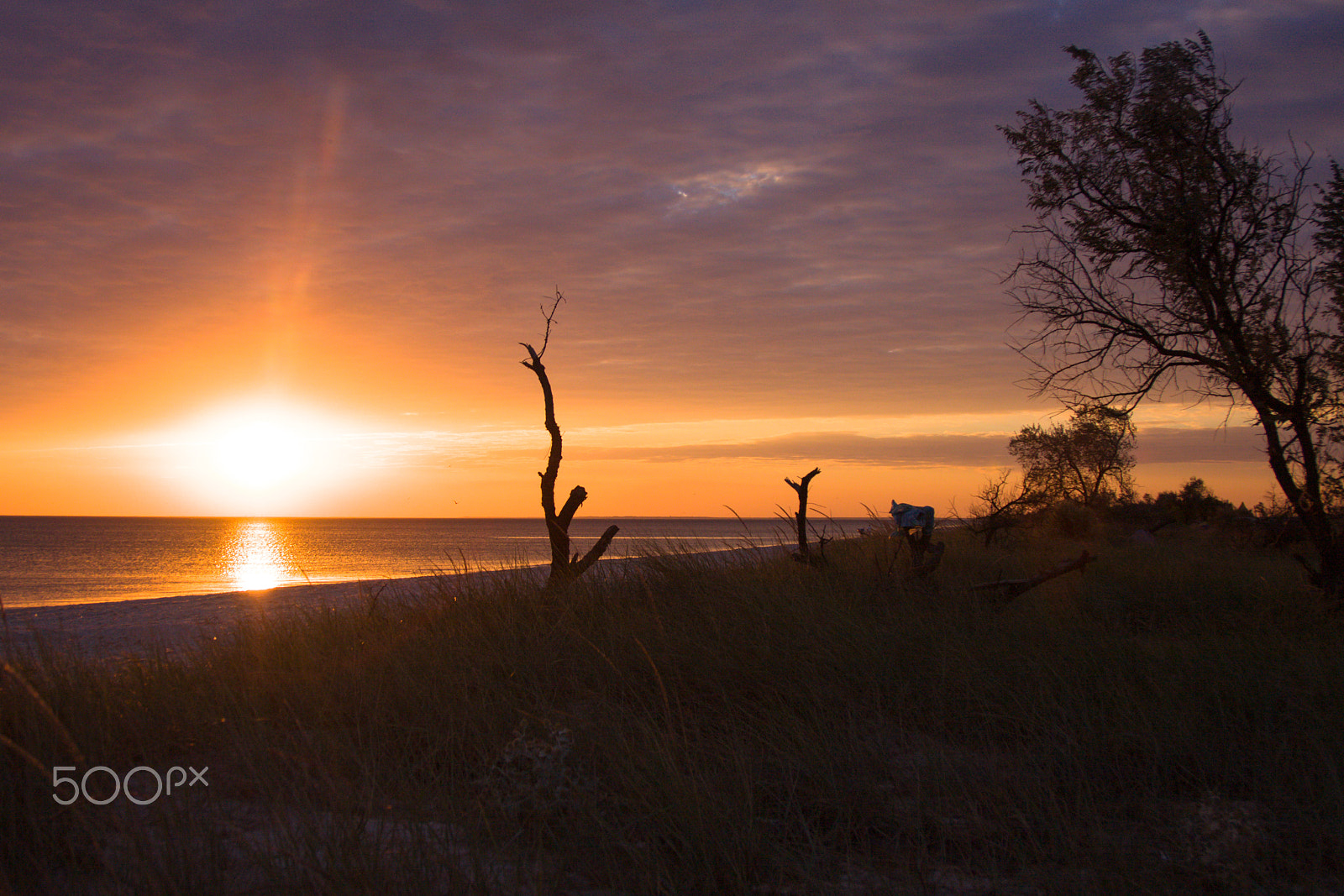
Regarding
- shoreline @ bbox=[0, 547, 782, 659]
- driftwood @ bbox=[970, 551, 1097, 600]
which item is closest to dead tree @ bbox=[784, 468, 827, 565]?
shoreline @ bbox=[0, 547, 782, 659]

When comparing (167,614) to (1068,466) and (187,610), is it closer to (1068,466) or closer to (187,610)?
(187,610)

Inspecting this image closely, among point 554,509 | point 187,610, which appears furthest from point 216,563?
point 554,509

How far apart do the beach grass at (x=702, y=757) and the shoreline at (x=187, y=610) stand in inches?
113

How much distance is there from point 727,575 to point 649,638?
10.0ft

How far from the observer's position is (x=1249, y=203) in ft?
30.1

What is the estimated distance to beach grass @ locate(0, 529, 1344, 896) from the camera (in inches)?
130

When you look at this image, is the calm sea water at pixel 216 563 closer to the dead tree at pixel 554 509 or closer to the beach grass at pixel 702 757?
the dead tree at pixel 554 509

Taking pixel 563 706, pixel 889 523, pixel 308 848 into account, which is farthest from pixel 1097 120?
pixel 308 848

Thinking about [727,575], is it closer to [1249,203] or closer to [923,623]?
[923,623]

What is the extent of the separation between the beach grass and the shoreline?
2.87 m
